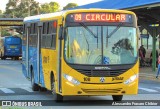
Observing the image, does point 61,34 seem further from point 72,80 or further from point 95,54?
point 72,80

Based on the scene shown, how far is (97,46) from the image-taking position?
14617 mm

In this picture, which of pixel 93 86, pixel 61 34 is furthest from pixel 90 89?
pixel 61 34

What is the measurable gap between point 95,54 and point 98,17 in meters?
1.07

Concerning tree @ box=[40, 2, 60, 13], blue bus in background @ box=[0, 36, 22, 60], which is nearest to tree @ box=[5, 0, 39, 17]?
tree @ box=[40, 2, 60, 13]

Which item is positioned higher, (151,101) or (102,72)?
(102,72)

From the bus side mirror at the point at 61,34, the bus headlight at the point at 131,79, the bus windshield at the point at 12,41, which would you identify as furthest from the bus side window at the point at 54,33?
the bus windshield at the point at 12,41

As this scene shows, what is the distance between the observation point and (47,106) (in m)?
14.4

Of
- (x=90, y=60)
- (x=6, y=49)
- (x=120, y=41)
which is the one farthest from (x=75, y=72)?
(x=6, y=49)

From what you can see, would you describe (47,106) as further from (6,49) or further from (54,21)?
(6,49)

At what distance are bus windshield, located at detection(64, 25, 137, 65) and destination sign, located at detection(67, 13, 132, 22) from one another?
0.20m

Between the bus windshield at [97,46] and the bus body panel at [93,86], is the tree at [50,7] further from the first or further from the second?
the bus body panel at [93,86]

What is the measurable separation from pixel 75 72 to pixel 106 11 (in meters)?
2.01

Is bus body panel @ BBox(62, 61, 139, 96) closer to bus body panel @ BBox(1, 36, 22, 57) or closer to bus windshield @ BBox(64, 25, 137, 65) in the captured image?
bus windshield @ BBox(64, 25, 137, 65)

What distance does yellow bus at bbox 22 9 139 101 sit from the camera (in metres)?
14.4
